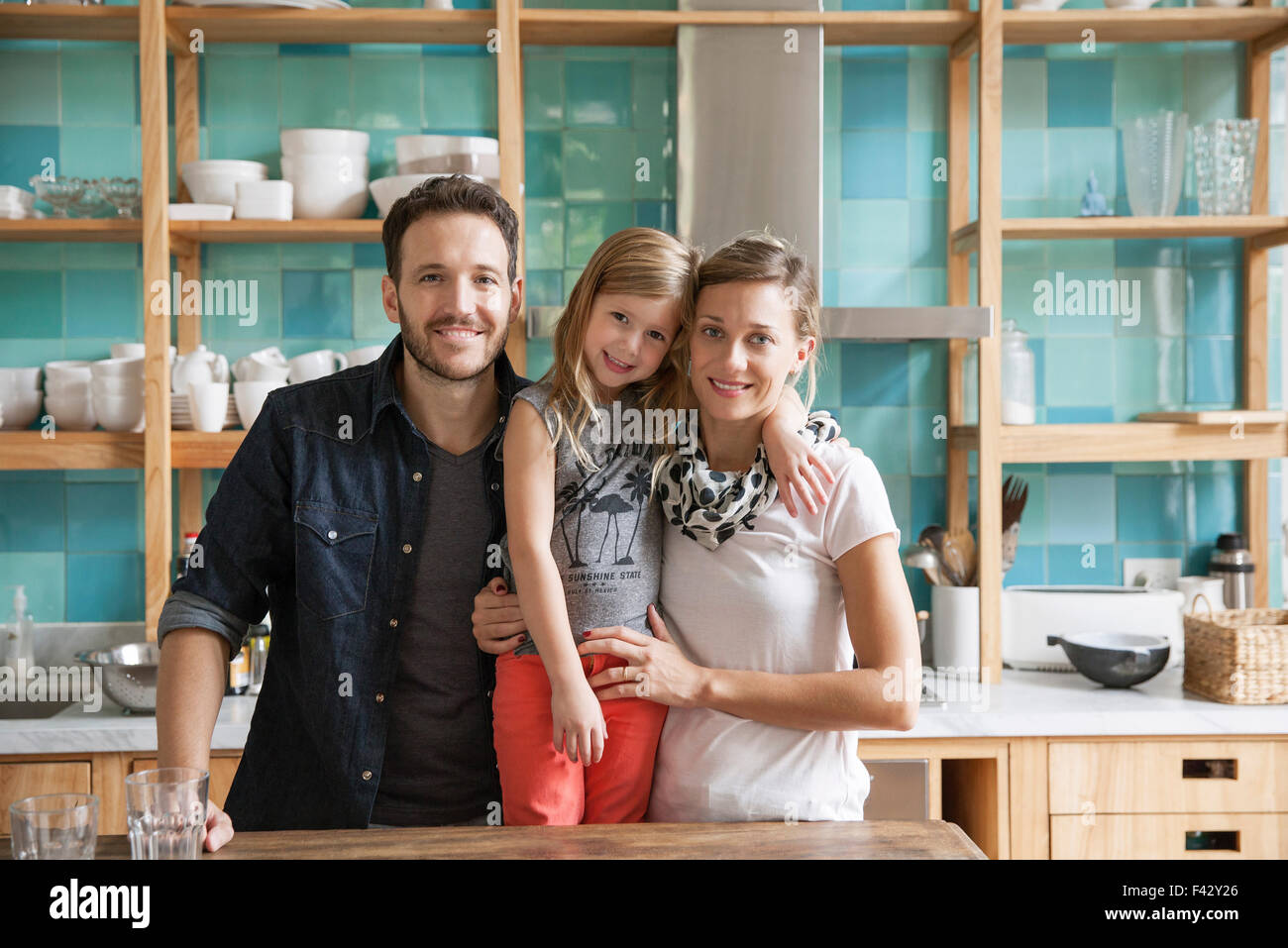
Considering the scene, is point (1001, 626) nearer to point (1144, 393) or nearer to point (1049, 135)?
point (1144, 393)

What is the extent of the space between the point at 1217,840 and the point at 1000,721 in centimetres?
57

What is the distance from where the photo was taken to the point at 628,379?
142cm

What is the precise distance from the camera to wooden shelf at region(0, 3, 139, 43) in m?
2.27

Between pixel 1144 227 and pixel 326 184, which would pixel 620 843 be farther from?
pixel 1144 227

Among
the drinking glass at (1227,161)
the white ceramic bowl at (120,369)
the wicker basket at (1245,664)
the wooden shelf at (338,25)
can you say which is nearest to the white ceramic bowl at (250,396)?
the white ceramic bowl at (120,369)

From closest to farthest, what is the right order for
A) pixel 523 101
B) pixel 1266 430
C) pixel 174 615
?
pixel 174 615, pixel 1266 430, pixel 523 101

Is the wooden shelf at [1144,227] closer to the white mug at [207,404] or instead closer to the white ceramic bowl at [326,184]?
the white ceramic bowl at [326,184]

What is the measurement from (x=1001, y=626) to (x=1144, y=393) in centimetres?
77

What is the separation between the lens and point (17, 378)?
2.36 metres

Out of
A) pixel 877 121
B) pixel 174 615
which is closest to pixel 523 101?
pixel 877 121

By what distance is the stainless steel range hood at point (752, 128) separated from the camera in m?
2.30

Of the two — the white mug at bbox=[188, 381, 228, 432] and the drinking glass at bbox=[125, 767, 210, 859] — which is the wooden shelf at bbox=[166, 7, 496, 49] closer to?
the white mug at bbox=[188, 381, 228, 432]

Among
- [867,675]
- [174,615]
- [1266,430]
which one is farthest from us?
[1266,430]

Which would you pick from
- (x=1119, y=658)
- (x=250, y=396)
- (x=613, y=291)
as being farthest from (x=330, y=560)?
(x=1119, y=658)
